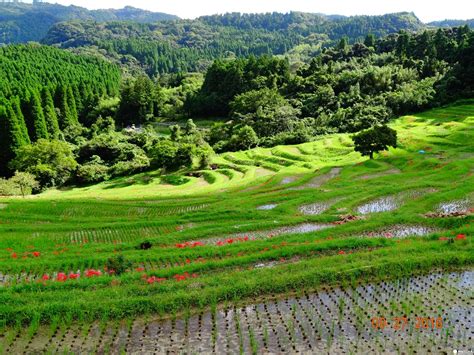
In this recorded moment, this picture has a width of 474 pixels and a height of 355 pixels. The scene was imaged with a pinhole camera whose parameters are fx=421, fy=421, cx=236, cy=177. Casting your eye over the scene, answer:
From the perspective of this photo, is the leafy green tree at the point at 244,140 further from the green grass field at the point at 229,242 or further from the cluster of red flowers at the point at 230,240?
the cluster of red flowers at the point at 230,240

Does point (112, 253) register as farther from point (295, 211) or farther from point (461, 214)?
point (461, 214)

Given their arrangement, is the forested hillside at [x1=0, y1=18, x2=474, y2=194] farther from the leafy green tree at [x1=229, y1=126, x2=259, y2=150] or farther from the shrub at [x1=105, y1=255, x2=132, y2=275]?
the shrub at [x1=105, y1=255, x2=132, y2=275]

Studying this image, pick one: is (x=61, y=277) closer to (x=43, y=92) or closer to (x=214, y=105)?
(x=43, y=92)

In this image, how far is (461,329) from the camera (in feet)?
50.0

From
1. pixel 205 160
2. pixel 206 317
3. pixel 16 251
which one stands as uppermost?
pixel 206 317

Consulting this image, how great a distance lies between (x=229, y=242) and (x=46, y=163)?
55.1 m

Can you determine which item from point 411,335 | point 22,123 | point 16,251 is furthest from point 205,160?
point 411,335

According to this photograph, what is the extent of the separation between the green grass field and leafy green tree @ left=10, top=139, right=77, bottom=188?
28720 mm

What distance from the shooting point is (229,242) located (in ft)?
90.3

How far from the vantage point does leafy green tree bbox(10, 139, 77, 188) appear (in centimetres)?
6969

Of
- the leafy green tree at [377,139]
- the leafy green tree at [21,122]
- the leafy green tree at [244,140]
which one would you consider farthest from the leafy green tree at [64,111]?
the leafy green tree at [377,139]

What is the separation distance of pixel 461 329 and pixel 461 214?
1666cm

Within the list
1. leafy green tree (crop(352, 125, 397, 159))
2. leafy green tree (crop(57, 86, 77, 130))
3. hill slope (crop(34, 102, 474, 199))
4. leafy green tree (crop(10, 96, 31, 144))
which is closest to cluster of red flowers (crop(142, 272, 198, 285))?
hill slope (crop(34, 102, 474, 199))

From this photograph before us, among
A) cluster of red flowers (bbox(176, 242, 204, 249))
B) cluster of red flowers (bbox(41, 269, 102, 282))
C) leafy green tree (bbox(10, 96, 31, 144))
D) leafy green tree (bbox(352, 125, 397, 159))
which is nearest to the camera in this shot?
cluster of red flowers (bbox(41, 269, 102, 282))
